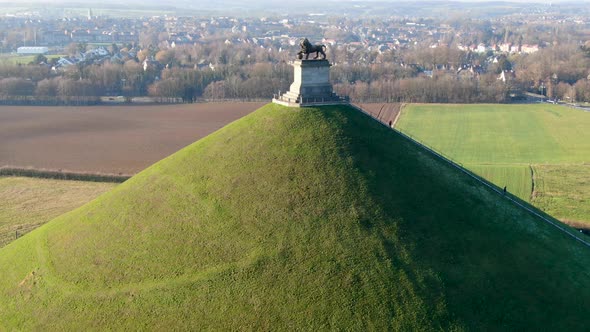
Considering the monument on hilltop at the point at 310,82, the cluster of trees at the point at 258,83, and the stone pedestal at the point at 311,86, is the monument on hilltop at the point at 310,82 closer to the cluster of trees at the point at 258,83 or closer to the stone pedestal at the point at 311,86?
the stone pedestal at the point at 311,86

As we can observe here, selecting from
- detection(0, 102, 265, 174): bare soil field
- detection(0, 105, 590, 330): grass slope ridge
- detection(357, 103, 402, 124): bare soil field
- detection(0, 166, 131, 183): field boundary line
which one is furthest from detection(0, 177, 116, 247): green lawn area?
detection(357, 103, 402, 124): bare soil field

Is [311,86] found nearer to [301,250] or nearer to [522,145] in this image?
[301,250]

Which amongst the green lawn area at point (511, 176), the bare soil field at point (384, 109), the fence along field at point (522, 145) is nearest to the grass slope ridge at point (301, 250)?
the fence along field at point (522, 145)

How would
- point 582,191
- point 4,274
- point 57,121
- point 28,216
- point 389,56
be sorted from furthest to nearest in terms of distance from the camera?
1. point 389,56
2. point 57,121
3. point 582,191
4. point 28,216
5. point 4,274

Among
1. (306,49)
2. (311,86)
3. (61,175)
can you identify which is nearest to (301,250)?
(311,86)

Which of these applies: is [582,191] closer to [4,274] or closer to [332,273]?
[332,273]

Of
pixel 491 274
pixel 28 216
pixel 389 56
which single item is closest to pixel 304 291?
pixel 491 274
